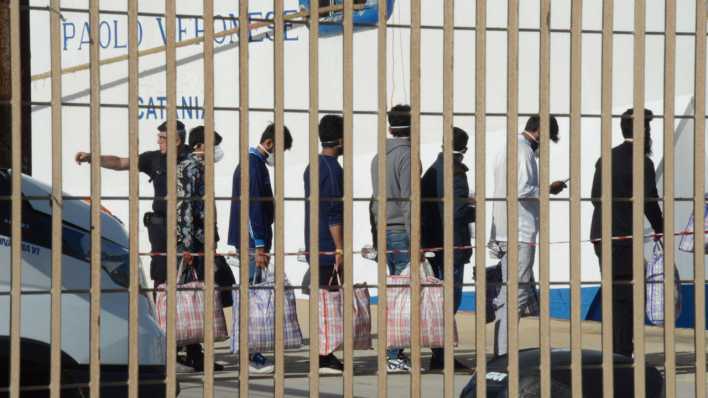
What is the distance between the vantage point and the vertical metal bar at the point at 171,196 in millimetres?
4680

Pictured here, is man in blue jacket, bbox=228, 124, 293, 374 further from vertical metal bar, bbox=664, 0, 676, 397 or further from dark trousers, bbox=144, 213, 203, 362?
vertical metal bar, bbox=664, 0, 676, 397

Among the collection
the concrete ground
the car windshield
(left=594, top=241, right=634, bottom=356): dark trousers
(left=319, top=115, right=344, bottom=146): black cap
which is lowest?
the concrete ground

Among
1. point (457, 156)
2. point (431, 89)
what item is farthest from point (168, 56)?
point (431, 89)

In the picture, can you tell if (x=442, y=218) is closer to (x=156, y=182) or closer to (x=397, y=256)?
(x=397, y=256)

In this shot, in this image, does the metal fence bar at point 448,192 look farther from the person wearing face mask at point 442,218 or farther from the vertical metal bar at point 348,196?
the person wearing face mask at point 442,218

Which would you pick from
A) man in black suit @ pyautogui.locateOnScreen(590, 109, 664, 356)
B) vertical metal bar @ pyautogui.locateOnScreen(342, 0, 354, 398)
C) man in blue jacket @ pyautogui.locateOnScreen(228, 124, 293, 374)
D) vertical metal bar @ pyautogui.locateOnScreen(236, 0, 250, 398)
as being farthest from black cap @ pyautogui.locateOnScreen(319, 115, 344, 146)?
vertical metal bar @ pyautogui.locateOnScreen(236, 0, 250, 398)

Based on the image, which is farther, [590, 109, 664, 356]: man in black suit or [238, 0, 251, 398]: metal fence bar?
[590, 109, 664, 356]: man in black suit

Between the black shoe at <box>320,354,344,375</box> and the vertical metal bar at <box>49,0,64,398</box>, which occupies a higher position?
the vertical metal bar at <box>49,0,64,398</box>

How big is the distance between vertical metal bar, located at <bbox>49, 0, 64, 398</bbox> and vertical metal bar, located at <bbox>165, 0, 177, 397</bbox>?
13.1 inches

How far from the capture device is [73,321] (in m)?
5.56

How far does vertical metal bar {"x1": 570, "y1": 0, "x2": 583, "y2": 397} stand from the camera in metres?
5.09

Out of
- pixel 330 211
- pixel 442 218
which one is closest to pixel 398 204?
pixel 330 211

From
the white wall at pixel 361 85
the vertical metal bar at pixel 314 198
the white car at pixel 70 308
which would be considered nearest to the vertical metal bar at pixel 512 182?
the vertical metal bar at pixel 314 198

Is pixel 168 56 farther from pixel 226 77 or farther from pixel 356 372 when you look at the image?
pixel 226 77
